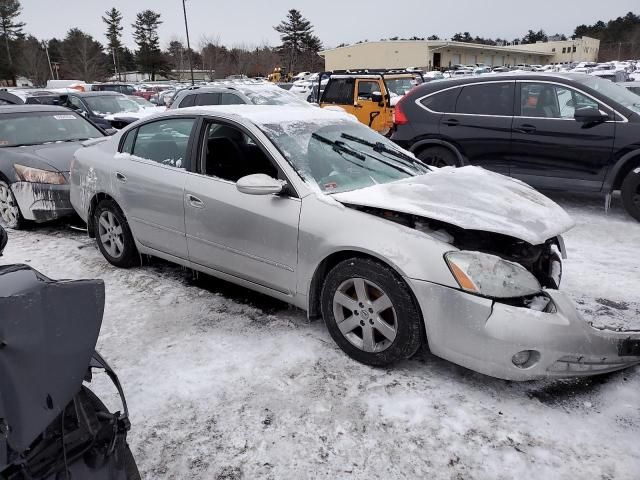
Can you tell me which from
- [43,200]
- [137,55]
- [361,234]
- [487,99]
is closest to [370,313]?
[361,234]

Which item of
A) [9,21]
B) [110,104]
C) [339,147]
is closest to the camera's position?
[339,147]

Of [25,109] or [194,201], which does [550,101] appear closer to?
[194,201]

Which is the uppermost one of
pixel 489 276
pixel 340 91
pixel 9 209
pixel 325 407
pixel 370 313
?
pixel 340 91

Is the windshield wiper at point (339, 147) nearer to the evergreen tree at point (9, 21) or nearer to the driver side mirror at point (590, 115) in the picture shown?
the driver side mirror at point (590, 115)

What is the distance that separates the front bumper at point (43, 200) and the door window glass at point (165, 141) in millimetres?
1846

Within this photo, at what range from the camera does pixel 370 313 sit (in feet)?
9.73

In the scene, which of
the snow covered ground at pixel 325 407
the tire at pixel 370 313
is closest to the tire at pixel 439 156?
the snow covered ground at pixel 325 407

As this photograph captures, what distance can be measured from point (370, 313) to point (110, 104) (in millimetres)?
13282

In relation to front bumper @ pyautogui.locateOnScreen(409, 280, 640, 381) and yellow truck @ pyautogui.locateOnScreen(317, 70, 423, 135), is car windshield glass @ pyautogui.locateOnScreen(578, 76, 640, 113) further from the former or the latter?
yellow truck @ pyautogui.locateOnScreen(317, 70, 423, 135)

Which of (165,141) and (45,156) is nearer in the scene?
(165,141)

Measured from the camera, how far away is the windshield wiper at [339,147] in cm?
374

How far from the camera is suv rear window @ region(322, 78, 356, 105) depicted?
12.2 metres

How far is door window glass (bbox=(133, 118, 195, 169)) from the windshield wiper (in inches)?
40.6

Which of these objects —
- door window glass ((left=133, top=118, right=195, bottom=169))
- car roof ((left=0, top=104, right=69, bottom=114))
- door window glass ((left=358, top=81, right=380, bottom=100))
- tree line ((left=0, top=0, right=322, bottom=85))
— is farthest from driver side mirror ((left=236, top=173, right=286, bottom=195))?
tree line ((left=0, top=0, right=322, bottom=85))
